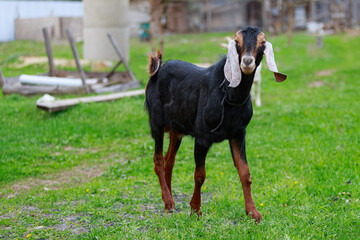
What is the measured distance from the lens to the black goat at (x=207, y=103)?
14.9 ft

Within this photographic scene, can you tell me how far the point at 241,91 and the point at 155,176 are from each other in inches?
114

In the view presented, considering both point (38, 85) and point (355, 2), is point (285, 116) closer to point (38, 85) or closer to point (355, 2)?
point (38, 85)

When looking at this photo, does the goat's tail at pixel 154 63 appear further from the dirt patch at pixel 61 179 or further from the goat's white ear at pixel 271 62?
the dirt patch at pixel 61 179

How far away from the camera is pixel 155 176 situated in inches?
285

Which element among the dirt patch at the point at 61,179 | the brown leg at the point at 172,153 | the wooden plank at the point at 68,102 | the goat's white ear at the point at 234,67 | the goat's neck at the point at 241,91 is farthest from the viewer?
the wooden plank at the point at 68,102

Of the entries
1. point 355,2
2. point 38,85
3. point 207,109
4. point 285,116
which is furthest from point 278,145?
point 355,2

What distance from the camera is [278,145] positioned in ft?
28.2

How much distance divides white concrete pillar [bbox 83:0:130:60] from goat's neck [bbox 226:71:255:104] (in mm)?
15933

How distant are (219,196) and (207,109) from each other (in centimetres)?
161

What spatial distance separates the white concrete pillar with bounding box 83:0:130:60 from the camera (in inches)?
789

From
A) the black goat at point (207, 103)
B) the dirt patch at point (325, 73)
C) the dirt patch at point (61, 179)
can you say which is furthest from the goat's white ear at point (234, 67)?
the dirt patch at point (325, 73)

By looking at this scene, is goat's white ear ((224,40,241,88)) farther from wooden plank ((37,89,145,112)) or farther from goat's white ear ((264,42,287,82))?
wooden plank ((37,89,145,112))

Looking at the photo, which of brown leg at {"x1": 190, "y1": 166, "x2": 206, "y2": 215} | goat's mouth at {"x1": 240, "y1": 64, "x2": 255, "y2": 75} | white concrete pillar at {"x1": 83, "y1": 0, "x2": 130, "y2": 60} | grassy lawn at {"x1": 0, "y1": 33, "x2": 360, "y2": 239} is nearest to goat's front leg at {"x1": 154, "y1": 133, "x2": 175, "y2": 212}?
grassy lawn at {"x1": 0, "y1": 33, "x2": 360, "y2": 239}

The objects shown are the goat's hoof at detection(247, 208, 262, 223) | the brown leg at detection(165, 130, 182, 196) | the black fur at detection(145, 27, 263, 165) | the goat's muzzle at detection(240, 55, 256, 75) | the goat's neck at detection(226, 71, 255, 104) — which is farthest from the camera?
the brown leg at detection(165, 130, 182, 196)
